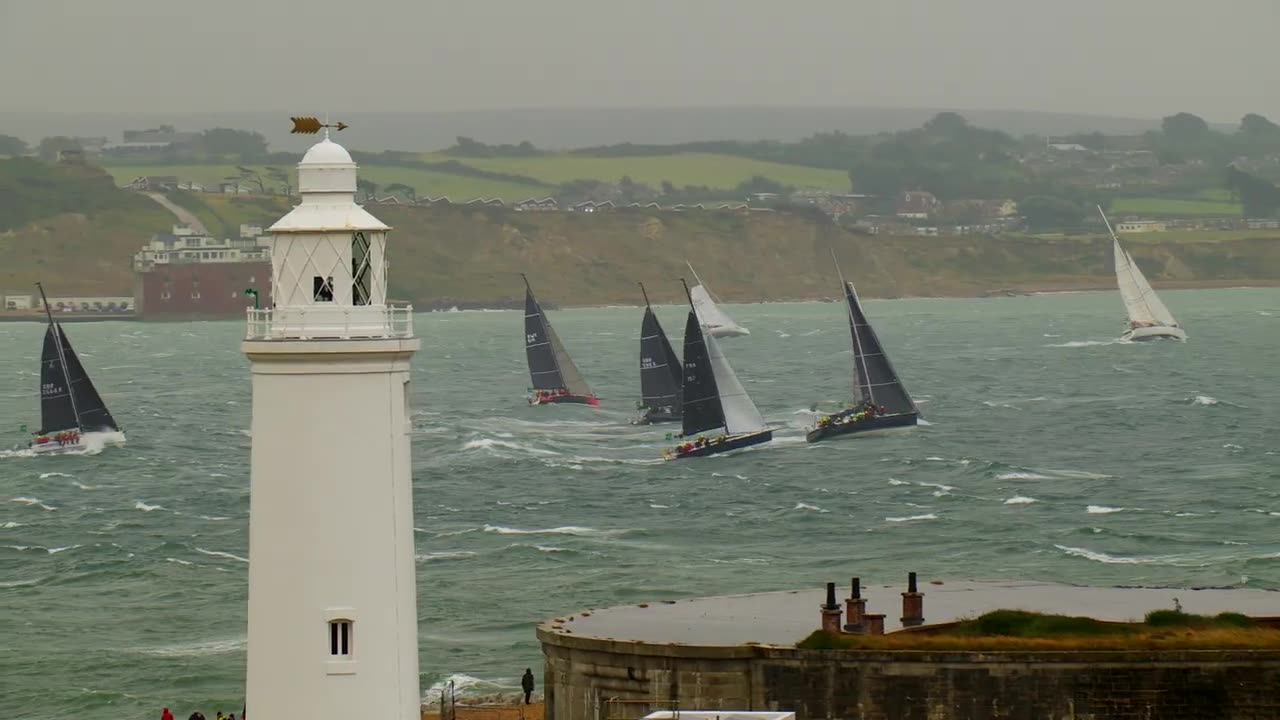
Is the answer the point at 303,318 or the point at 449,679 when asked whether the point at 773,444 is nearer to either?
the point at 449,679

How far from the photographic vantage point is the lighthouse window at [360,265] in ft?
54.8

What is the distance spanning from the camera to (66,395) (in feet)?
401

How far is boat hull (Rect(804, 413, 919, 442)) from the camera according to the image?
122 metres

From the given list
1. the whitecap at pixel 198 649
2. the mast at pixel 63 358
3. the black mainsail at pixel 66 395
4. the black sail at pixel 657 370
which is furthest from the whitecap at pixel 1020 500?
the black mainsail at pixel 66 395

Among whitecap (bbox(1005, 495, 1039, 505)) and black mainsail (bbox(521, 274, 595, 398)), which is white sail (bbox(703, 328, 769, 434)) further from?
black mainsail (bbox(521, 274, 595, 398))

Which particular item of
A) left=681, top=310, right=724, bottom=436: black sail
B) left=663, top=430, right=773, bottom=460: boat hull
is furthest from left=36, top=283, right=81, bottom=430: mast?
left=681, top=310, right=724, bottom=436: black sail

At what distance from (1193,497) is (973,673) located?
65.1 meters

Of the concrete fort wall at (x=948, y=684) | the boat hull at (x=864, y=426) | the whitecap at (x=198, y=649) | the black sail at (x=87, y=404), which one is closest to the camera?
the concrete fort wall at (x=948, y=684)

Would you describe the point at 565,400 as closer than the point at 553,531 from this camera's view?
No

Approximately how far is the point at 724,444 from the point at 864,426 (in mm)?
12828

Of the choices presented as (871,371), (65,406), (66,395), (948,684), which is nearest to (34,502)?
(66,395)

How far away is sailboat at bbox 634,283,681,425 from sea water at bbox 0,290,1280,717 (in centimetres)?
108

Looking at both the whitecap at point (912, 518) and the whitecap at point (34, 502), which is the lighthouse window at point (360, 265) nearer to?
the whitecap at point (912, 518)

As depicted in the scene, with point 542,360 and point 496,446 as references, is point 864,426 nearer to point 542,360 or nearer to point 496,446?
point 496,446
